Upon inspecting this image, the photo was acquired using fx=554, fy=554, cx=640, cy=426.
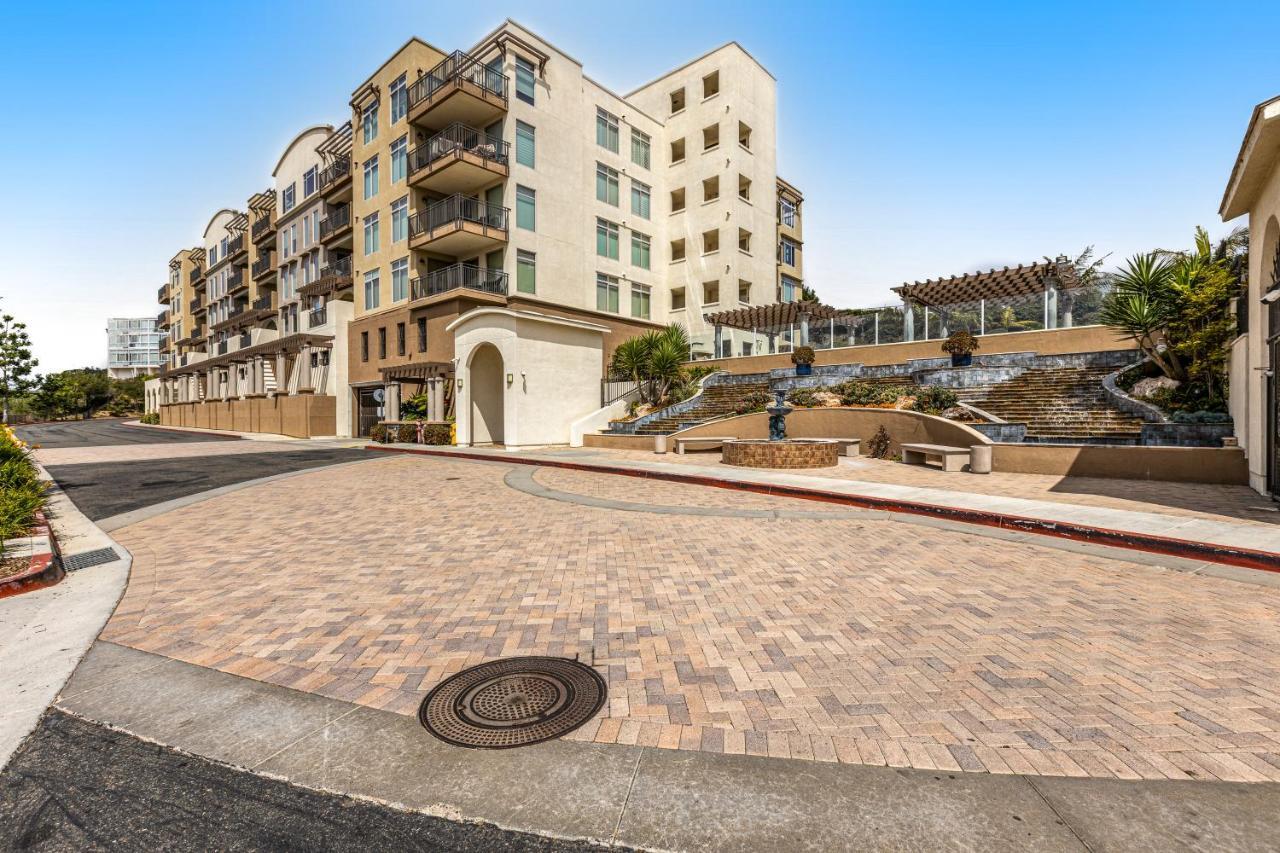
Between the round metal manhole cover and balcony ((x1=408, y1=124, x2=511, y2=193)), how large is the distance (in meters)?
27.7

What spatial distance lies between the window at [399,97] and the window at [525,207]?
8805mm

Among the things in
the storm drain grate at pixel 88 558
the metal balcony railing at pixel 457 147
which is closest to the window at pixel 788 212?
the metal balcony railing at pixel 457 147

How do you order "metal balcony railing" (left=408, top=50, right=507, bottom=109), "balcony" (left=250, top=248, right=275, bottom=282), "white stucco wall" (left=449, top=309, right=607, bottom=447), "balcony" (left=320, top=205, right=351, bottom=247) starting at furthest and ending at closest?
1. "balcony" (left=250, top=248, right=275, bottom=282)
2. "balcony" (left=320, top=205, right=351, bottom=247)
3. "metal balcony railing" (left=408, top=50, right=507, bottom=109)
4. "white stucco wall" (left=449, top=309, right=607, bottom=447)

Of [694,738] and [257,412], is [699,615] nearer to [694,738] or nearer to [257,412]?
[694,738]

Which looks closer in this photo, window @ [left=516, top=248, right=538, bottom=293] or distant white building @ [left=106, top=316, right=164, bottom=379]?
window @ [left=516, top=248, right=538, bottom=293]

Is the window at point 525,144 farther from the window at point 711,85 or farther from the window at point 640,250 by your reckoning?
the window at point 711,85

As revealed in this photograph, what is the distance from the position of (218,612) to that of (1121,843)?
6.22m

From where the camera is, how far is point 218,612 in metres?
4.87

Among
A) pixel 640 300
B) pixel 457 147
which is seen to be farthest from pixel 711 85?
pixel 457 147

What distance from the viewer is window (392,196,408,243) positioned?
30781 mm

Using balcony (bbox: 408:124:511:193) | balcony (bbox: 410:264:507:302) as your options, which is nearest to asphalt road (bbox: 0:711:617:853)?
balcony (bbox: 410:264:507:302)

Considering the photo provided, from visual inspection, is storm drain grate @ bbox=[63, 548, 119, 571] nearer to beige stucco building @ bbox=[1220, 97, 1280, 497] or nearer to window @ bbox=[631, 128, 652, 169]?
beige stucco building @ bbox=[1220, 97, 1280, 497]

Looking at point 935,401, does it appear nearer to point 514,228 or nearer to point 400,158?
point 514,228

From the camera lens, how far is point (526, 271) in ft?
93.8
